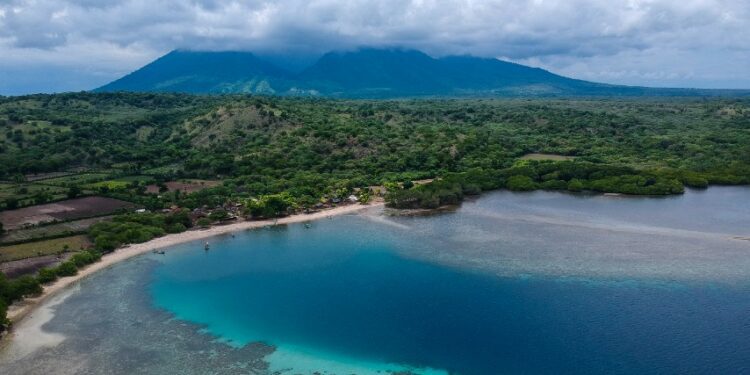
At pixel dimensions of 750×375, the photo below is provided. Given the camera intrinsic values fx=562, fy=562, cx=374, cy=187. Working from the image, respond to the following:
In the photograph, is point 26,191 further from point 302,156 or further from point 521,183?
point 521,183

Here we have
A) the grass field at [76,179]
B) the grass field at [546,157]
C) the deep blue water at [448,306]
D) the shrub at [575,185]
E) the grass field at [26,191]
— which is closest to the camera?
the deep blue water at [448,306]

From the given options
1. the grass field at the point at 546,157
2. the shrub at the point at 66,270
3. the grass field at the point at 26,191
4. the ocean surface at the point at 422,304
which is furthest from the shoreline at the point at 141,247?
the grass field at the point at 546,157

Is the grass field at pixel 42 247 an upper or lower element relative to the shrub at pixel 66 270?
upper

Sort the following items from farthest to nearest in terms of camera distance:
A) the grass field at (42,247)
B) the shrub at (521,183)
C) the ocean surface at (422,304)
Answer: the shrub at (521,183) < the grass field at (42,247) < the ocean surface at (422,304)

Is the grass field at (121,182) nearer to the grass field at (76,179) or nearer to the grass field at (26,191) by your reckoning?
the grass field at (76,179)

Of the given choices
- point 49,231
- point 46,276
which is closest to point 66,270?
point 46,276

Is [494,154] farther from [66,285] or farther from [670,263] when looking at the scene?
[66,285]
